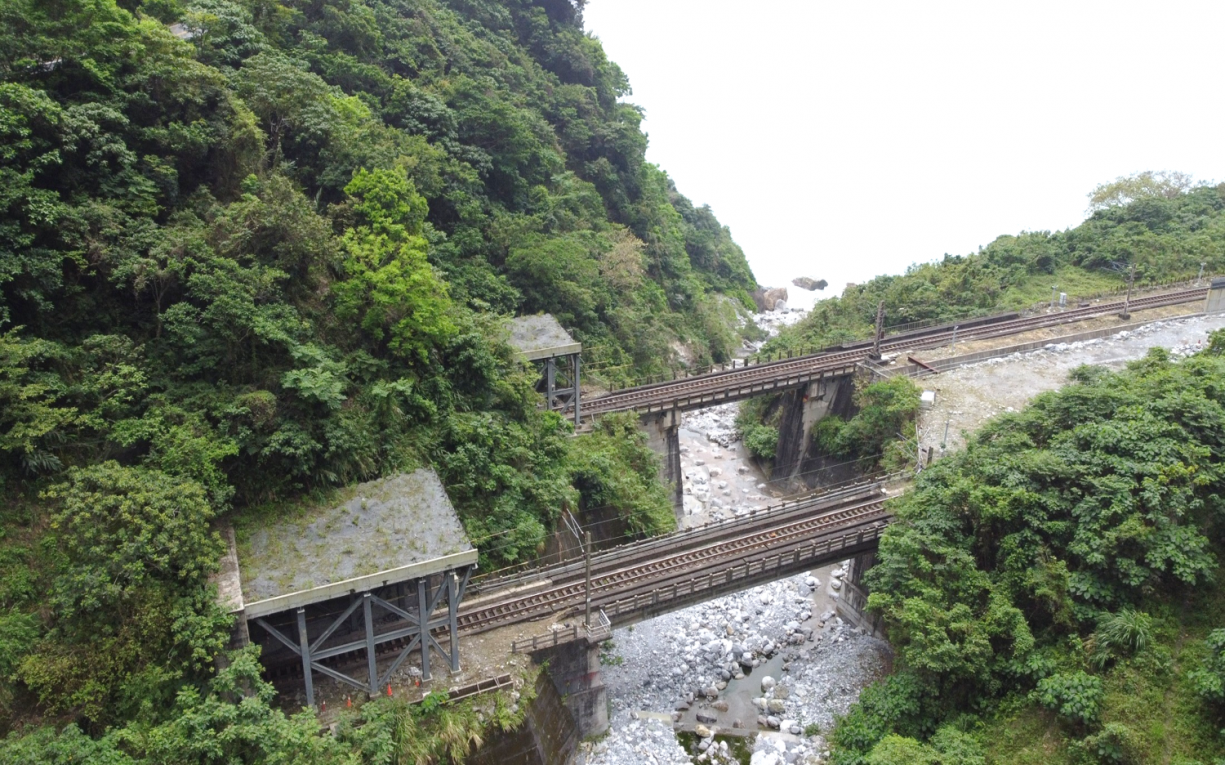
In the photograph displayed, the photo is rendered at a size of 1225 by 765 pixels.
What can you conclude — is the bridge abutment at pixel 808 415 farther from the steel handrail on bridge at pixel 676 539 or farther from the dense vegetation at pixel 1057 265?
the steel handrail on bridge at pixel 676 539

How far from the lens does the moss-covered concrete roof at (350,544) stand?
16375mm

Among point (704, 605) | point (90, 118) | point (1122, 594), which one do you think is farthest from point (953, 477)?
point (90, 118)

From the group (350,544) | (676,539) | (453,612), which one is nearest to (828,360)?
(676,539)

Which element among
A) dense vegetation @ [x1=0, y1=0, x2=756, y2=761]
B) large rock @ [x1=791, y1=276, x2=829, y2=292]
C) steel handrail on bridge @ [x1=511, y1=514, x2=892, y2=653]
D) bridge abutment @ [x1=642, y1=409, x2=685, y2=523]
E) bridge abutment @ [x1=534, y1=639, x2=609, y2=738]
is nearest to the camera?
dense vegetation @ [x1=0, y1=0, x2=756, y2=761]

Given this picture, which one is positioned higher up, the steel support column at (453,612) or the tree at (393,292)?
the tree at (393,292)

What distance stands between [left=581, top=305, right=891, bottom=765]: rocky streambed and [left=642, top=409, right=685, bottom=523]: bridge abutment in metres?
6.83

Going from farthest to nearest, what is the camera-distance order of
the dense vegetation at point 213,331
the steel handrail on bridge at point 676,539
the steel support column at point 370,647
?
the steel handrail on bridge at point 676,539 → the steel support column at point 370,647 → the dense vegetation at point 213,331

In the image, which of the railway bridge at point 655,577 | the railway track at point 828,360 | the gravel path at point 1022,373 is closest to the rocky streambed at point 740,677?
the railway bridge at point 655,577

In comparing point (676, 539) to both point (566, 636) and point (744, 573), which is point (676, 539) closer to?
point (744, 573)

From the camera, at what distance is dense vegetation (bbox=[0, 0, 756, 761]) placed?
1484 centimetres

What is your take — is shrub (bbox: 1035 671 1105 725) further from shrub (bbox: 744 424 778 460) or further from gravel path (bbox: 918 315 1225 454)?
shrub (bbox: 744 424 778 460)

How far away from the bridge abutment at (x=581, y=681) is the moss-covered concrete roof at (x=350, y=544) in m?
5.21

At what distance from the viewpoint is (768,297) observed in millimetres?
70625

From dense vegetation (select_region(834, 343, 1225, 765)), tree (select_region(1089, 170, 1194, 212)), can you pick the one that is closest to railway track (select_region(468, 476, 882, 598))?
dense vegetation (select_region(834, 343, 1225, 765))
